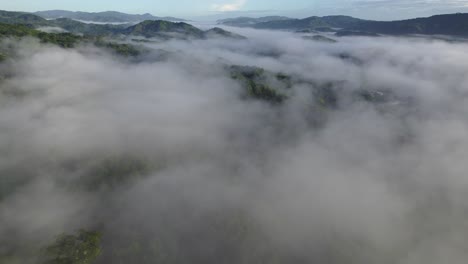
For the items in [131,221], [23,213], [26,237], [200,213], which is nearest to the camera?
[26,237]

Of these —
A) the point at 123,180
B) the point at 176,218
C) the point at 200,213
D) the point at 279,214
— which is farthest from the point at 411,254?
the point at 123,180

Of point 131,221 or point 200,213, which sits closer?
point 131,221

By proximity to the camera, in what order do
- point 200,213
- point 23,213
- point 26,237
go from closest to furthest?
point 26,237, point 23,213, point 200,213

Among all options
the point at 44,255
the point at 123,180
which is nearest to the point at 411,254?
the point at 123,180

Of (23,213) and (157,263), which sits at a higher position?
(23,213)

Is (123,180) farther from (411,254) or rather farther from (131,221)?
(411,254)

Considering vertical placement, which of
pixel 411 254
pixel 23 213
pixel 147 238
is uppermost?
pixel 23 213

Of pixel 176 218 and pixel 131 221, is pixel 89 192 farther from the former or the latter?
pixel 176 218
